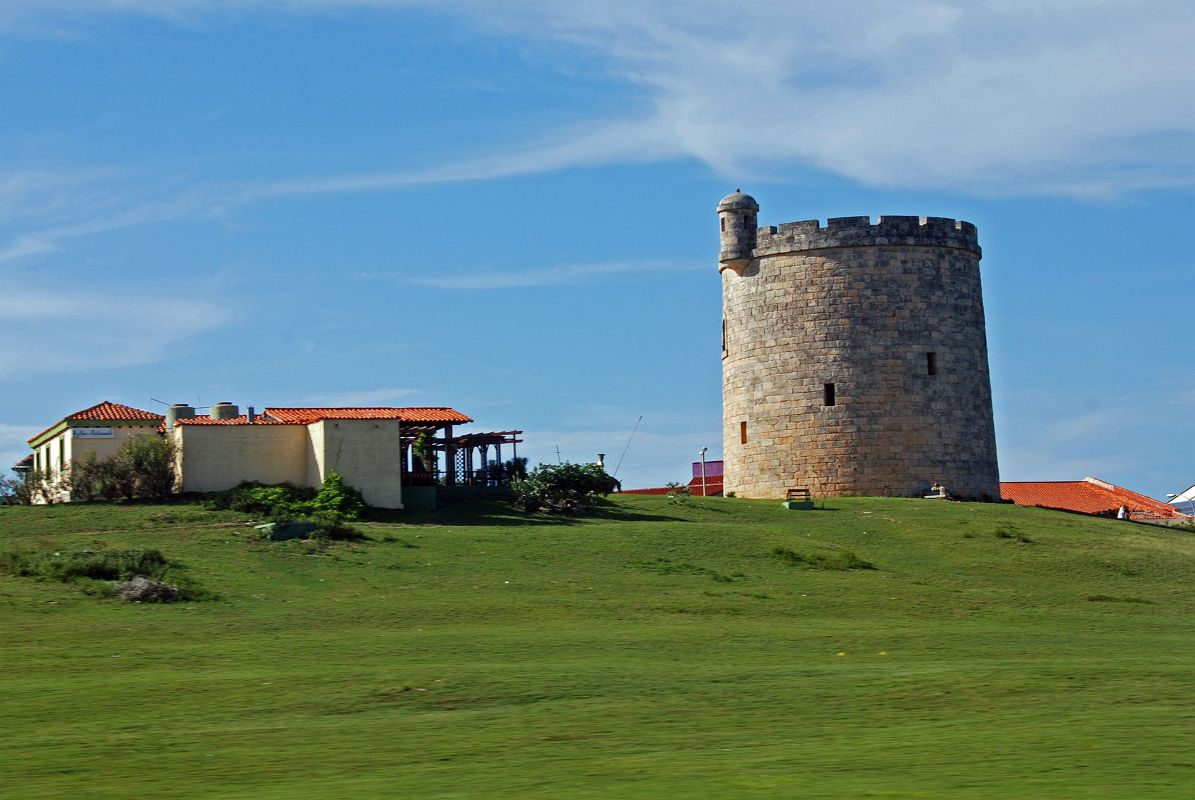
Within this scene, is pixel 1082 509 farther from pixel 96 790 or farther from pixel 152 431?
pixel 96 790

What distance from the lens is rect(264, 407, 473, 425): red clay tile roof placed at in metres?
42.2

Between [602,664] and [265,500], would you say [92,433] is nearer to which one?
[265,500]

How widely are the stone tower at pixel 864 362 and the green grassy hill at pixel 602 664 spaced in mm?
7556

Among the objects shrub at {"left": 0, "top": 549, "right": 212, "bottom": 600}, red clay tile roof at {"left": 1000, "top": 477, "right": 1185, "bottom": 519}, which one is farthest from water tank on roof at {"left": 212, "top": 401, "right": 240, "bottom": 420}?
red clay tile roof at {"left": 1000, "top": 477, "right": 1185, "bottom": 519}

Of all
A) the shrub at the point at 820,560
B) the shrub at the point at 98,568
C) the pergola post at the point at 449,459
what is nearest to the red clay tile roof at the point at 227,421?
the pergola post at the point at 449,459

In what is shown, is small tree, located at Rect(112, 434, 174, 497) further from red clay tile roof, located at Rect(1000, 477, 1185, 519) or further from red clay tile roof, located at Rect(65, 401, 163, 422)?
red clay tile roof, located at Rect(1000, 477, 1185, 519)

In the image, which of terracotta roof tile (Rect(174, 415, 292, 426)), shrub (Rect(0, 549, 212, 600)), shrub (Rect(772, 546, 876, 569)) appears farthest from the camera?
terracotta roof tile (Rect(174, 415, 292, 426))

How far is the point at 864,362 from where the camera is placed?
154 ft

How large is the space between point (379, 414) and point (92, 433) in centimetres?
742

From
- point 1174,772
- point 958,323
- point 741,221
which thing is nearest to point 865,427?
point 958,323

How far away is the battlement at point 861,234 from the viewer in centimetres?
4728

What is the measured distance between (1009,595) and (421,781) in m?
20.3

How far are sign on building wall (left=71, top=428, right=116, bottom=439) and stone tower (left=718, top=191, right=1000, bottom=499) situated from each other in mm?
18655

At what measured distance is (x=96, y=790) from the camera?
45.2 feet
